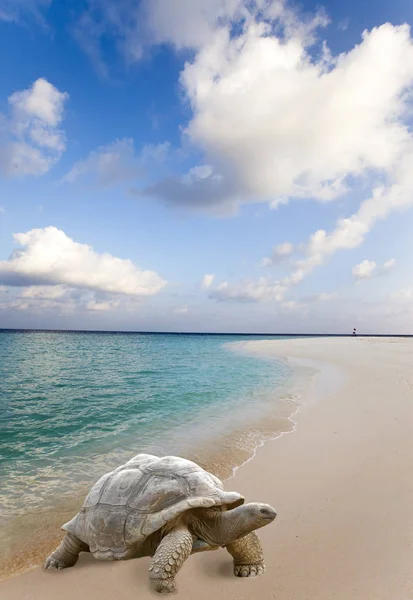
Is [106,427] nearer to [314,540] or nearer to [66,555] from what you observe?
[66,555]

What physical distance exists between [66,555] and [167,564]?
1399mm

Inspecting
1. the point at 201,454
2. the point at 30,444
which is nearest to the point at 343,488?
the point at 201,454

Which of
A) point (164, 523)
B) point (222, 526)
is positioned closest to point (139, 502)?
point (164, 523)

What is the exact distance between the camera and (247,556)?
3652 millimetres

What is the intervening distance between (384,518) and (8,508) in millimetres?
5675

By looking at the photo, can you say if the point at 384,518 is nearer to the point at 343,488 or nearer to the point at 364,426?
the point at 343,488

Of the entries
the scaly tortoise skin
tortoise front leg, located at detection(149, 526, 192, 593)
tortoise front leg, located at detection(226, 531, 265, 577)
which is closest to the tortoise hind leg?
the scaly tortoise skin

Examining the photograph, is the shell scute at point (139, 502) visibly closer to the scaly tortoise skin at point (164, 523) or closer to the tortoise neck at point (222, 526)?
the scaly tortoise skin at point (164, 523)

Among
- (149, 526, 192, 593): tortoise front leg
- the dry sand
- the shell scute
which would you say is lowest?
the dry sand

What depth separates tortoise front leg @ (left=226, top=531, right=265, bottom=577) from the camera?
3.61 metres

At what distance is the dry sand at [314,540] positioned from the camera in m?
3.41

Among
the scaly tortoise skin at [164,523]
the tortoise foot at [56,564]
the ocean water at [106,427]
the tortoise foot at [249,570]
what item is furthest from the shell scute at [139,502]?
the ocean water at [106,427]

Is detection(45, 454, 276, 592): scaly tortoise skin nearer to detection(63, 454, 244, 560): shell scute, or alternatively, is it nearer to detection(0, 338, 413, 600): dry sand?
detection(63, 454, 244, 560): shell scute

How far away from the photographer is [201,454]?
7832 mm
